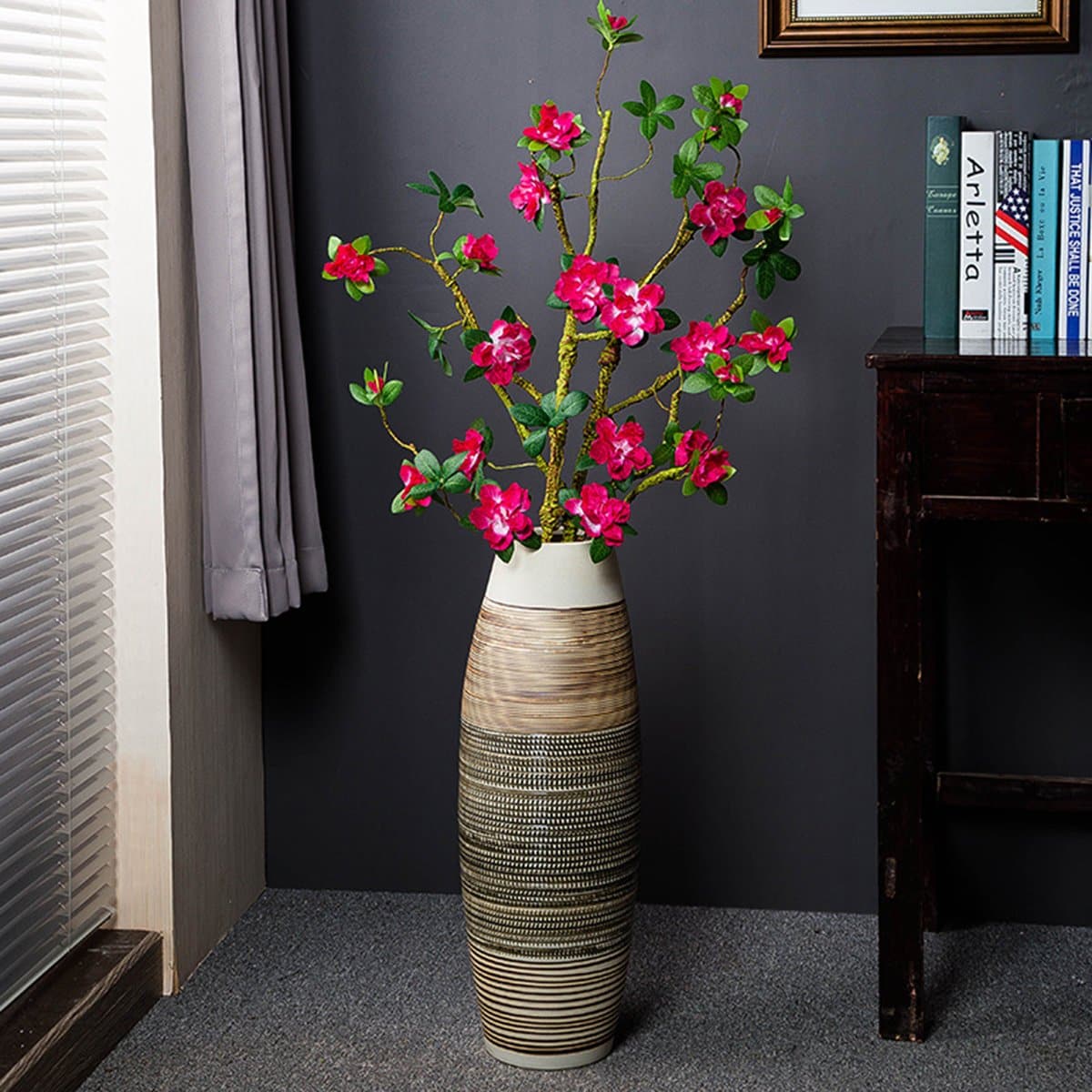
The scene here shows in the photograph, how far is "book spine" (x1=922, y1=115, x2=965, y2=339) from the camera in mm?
2209

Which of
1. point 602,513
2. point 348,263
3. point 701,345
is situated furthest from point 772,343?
point 348,263

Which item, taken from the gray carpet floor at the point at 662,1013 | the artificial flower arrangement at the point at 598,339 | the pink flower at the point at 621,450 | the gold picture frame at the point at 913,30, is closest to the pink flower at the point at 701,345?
the artificial flower arrangement at the point at 598,339

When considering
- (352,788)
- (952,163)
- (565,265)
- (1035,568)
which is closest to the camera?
(565,265)

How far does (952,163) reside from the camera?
2.21 m

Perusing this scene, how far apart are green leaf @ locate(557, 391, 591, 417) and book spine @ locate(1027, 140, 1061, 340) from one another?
0.69 m

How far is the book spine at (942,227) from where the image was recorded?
2209 millimetres

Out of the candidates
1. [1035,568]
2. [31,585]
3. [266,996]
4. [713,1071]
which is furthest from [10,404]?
[1035,568]

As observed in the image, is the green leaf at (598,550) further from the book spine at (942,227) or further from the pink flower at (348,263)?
the book spine at (942,227)

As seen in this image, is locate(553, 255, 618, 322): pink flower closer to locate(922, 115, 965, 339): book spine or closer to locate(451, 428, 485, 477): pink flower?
locate(451, 428, 485, 477): pink flower

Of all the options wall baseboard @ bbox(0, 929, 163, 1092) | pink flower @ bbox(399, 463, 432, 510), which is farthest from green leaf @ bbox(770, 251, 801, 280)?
wall baseboard @ bbox(0, 929, 163, 1092)

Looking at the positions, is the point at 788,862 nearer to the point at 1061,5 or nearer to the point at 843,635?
the point at 843,635

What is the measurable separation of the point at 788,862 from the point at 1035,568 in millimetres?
589

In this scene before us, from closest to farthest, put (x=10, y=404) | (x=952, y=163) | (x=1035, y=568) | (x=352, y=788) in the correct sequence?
(x=10, y=404), (x=952, y=163), (x=1035, y=568), (x=352, y=788)

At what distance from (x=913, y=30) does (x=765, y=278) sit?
1.51 feet
